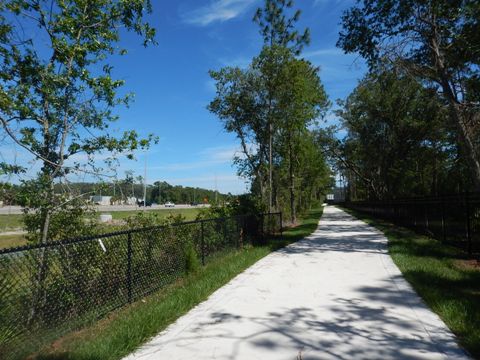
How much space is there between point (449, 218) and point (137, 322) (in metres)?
11.1

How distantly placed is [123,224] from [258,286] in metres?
3.15

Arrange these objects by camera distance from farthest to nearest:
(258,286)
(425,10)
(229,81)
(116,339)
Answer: (229,81), (425,10), (258,286), (116,339)

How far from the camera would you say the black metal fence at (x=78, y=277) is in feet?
15.5

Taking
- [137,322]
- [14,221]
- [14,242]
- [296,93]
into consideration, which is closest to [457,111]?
[296,93]

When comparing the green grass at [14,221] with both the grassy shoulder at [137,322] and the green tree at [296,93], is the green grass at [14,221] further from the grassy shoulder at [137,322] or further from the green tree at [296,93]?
the green tree at [296,93]

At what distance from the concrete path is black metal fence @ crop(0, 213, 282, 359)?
117 cm

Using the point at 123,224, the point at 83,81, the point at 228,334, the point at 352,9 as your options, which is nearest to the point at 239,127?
the point at 352,9

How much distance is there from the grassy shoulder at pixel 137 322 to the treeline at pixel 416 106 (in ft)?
30.7

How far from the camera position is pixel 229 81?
22.5 m

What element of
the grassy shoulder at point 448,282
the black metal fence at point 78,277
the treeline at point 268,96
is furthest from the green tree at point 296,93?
the black metal fence at point 78,277

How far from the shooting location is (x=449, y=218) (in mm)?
13602

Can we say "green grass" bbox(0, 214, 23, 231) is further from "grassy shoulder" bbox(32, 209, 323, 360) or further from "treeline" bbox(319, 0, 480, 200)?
"treeline" bbox(319, 0, 480, 200)

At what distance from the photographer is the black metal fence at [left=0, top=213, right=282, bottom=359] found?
4.73 m

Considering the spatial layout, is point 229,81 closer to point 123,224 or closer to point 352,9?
point 352,9
